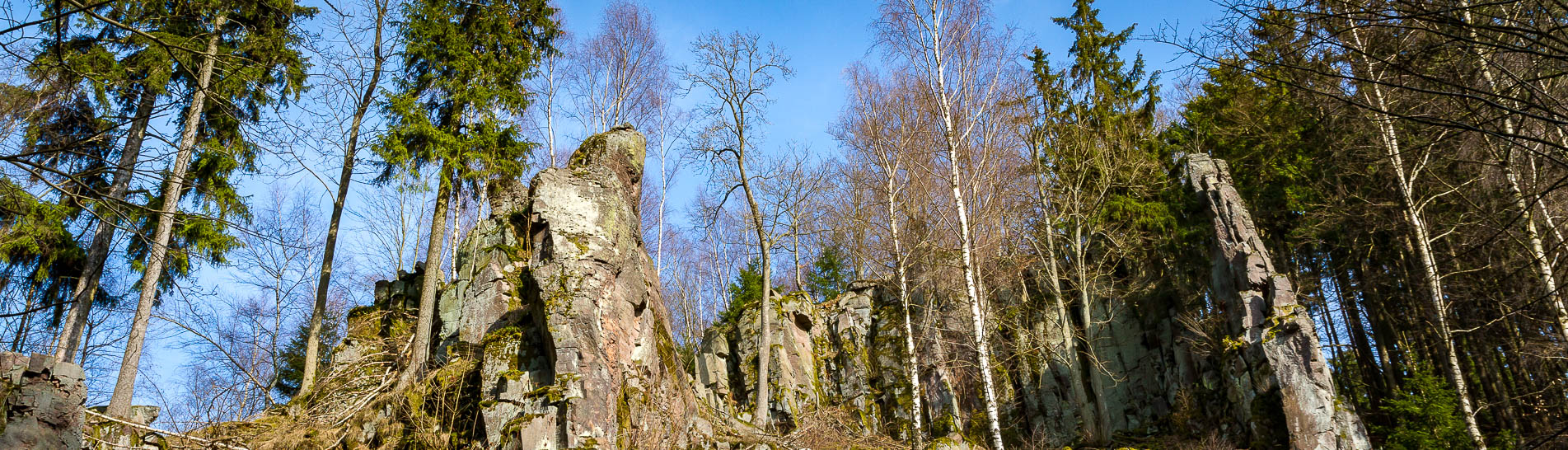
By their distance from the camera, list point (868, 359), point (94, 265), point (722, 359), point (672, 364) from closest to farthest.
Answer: point (94, 265) < point (672, 364) < point (722, 359) < point (868, 359)

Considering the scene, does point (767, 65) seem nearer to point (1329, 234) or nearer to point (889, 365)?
point (889, 365)

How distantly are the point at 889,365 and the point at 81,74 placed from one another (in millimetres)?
16769

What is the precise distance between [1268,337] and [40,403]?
1572cm

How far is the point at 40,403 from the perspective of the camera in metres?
6.22

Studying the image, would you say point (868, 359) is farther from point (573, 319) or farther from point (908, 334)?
point (573, 319)

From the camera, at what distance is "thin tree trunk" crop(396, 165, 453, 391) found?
39.8ft

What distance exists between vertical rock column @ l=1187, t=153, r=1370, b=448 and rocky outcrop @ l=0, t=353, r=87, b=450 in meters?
15.2

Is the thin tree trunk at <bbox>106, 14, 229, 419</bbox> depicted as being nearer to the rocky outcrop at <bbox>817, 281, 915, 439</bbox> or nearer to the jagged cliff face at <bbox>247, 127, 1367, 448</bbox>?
the jagged cliff face at <bbox>247, 127, 1367, 448</bbox>

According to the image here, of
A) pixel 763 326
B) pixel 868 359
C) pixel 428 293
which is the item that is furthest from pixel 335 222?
pixel 868 359

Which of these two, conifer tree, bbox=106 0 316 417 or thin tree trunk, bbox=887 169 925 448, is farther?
thin tree trunk, bbox=887 169 925 448

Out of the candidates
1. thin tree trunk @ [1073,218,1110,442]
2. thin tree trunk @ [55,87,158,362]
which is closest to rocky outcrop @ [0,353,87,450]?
thin tree trunk @ [55,87,158,362]

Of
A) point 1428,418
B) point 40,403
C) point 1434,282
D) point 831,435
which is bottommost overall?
point 1428,418

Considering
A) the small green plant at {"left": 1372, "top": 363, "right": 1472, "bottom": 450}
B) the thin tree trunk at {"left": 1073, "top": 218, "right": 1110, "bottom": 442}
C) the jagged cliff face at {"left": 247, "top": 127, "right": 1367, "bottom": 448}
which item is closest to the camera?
the jagged cliff face at {"left": 247, "top": 127, "right": 1367, "bottom": 448}

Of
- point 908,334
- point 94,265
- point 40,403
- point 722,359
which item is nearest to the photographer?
point 40,403
